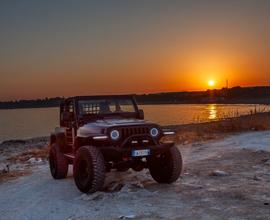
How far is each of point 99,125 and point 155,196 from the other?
189 centimetres

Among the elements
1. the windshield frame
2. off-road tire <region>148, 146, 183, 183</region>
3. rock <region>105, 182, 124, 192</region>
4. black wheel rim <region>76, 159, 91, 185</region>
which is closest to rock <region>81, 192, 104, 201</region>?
black wheel rim <region>76, 159, 91, 185</region>

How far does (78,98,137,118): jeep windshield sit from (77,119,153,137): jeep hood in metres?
0.63

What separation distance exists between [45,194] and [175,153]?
2.94m

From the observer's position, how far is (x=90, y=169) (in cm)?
977

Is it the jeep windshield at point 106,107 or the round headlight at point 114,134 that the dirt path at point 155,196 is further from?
the jeep windshield at point 106,107

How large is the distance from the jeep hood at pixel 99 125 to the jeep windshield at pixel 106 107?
63 centimetres

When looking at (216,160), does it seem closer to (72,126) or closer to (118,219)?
(72,126)

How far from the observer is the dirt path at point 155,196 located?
832 cm

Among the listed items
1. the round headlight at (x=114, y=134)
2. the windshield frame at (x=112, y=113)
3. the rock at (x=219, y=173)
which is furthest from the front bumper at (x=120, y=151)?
the rock at (x=219, y=173)

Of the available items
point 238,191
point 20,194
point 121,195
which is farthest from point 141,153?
point 20,194

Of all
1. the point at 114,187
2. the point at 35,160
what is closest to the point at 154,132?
the point at 114,187

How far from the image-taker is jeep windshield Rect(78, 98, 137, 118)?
455 inches

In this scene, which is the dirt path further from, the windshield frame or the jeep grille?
the windshield frame

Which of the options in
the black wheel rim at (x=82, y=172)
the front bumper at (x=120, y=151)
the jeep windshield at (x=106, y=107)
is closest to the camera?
the front bumper at (x=120, y=151)
